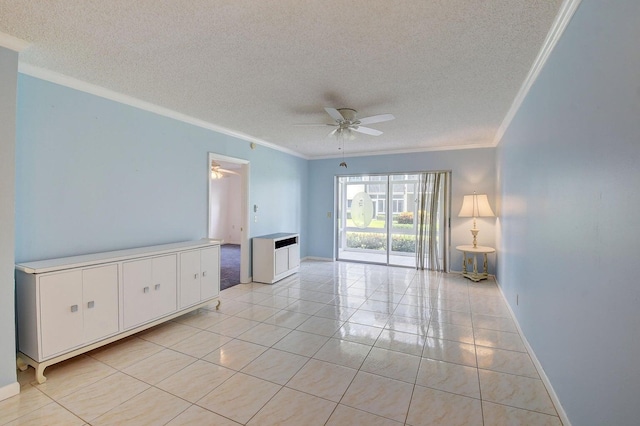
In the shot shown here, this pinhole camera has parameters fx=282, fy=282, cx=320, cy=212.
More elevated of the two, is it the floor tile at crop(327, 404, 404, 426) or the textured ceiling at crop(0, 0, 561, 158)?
the textured ceiling at crop(0, 0, 561, 158)

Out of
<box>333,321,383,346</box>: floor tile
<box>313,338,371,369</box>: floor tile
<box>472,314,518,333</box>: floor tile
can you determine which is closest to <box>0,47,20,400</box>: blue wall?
<box>313,338,371,369</box>: floor tile

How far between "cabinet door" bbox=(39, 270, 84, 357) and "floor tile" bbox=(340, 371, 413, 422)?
7.31ft

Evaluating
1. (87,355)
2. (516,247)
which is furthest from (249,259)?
(516,247)

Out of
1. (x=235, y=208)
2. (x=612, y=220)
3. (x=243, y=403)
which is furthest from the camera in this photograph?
(x=235, y=208)

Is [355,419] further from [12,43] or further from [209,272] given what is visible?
[12,43]

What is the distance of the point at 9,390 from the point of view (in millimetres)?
2006

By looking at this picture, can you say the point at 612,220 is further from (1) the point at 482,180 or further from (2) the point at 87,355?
(1) the point at 482,180

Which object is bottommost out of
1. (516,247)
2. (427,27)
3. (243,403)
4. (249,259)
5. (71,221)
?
(243,403)

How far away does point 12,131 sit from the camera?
2.02 metres

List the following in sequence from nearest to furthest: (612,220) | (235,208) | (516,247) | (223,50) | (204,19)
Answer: (612,220) → (204,19) → (223,50) → (516,247) → (235,208)

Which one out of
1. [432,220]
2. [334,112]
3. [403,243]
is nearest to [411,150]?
[432,220]

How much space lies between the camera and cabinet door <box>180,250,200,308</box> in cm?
326

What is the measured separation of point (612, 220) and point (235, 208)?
9.84 metres

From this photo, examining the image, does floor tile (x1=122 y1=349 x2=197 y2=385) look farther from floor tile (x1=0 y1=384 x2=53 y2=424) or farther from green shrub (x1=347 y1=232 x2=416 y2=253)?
green shrub (x1=347 y1=232 x2=416 y2=253)
